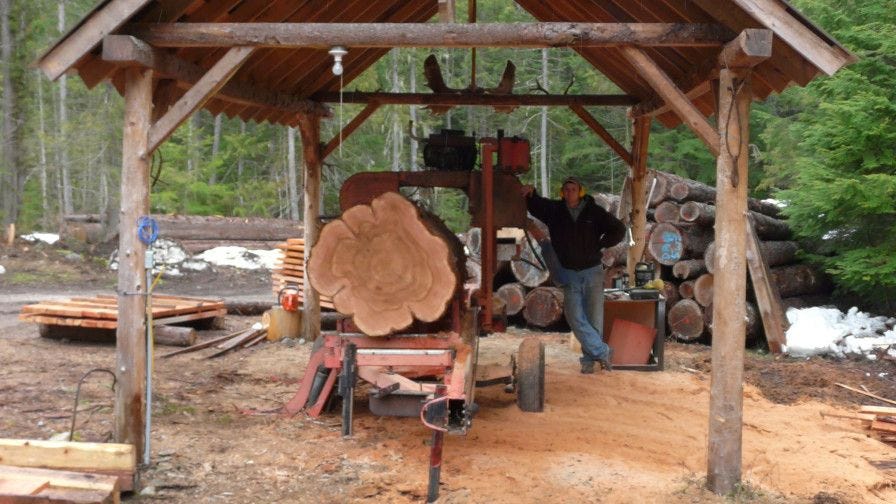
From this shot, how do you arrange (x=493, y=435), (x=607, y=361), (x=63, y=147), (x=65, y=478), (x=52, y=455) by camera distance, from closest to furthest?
(x=65, y=478), (x=52, y=455), (x=493, y=435), (x=607, y=361), (x=63, y=147)

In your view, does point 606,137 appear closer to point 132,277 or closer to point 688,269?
point 688,269

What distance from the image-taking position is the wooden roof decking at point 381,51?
562cm

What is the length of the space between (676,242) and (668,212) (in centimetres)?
49

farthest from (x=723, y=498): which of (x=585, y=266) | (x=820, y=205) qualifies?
(x=820, y=205)

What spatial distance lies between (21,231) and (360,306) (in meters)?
19.5

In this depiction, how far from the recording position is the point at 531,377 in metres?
7.83

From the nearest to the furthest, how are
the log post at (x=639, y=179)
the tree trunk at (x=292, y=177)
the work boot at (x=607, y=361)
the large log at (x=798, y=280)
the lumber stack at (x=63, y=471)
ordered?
the lumber stack at (x=63, y=471) < the work boot at (x=607, y=361) < the log post at (x=639, y=179) < the large log at (x=798, y=280) < the tree trunk at (x=292, y=177)

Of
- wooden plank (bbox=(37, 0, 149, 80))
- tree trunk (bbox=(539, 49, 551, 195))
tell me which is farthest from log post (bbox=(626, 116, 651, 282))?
tree trunk (bbox=(539, 49, 551, 195))

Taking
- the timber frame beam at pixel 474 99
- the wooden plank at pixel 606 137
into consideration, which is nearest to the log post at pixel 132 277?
the timber frame beam at pixel 474 99

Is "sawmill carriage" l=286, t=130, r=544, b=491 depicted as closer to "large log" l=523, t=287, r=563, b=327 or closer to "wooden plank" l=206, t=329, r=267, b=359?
"wooden plank" l=206, t=329, r=267, b=359

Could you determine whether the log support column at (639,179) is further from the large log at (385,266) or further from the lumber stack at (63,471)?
the lumber stack at (63,471)

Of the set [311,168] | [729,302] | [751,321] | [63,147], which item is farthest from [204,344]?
[63,147]

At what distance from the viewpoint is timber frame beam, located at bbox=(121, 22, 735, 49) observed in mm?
6062

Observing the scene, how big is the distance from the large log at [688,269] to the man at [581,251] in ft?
9.34
